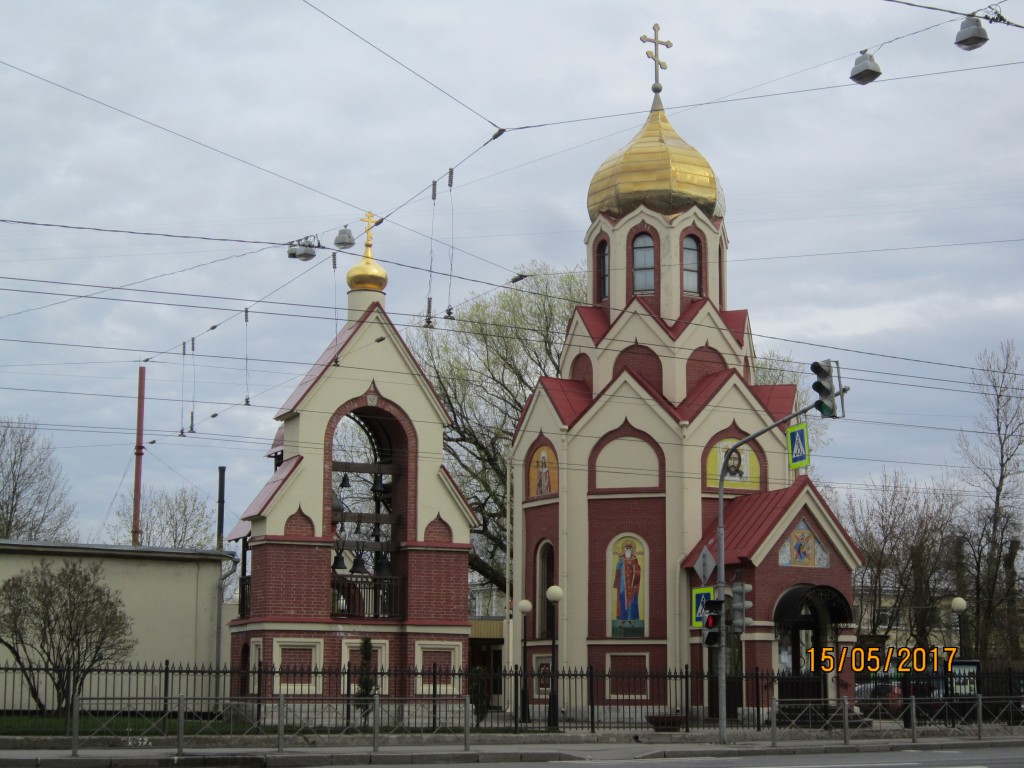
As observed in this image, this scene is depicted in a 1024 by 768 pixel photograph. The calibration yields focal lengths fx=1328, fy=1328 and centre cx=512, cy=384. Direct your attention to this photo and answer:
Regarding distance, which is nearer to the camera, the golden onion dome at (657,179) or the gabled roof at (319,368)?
the gabled roof at (319,368)

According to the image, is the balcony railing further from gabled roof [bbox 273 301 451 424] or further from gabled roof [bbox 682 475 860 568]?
gabled roof [bbox 682 475 860 568]

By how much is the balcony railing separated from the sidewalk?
5352 millimetres

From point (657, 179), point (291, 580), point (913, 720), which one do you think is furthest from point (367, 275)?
point (913, 720)

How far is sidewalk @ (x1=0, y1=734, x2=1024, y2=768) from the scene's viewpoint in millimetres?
19859

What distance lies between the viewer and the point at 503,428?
1694 inches

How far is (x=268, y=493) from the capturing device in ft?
93.7

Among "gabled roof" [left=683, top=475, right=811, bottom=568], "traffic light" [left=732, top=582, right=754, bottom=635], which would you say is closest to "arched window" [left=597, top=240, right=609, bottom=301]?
"gabled roof" [left=683, top=475, right=811, bottom=568]

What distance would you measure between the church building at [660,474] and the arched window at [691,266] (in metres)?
0.05

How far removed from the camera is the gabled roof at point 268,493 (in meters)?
28.2

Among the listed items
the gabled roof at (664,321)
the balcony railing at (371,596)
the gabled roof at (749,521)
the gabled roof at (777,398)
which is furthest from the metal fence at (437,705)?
the gabled roof at (664,321)

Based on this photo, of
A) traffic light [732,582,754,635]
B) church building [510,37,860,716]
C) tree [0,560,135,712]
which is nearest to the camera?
traffic light [732,582,754,635]
